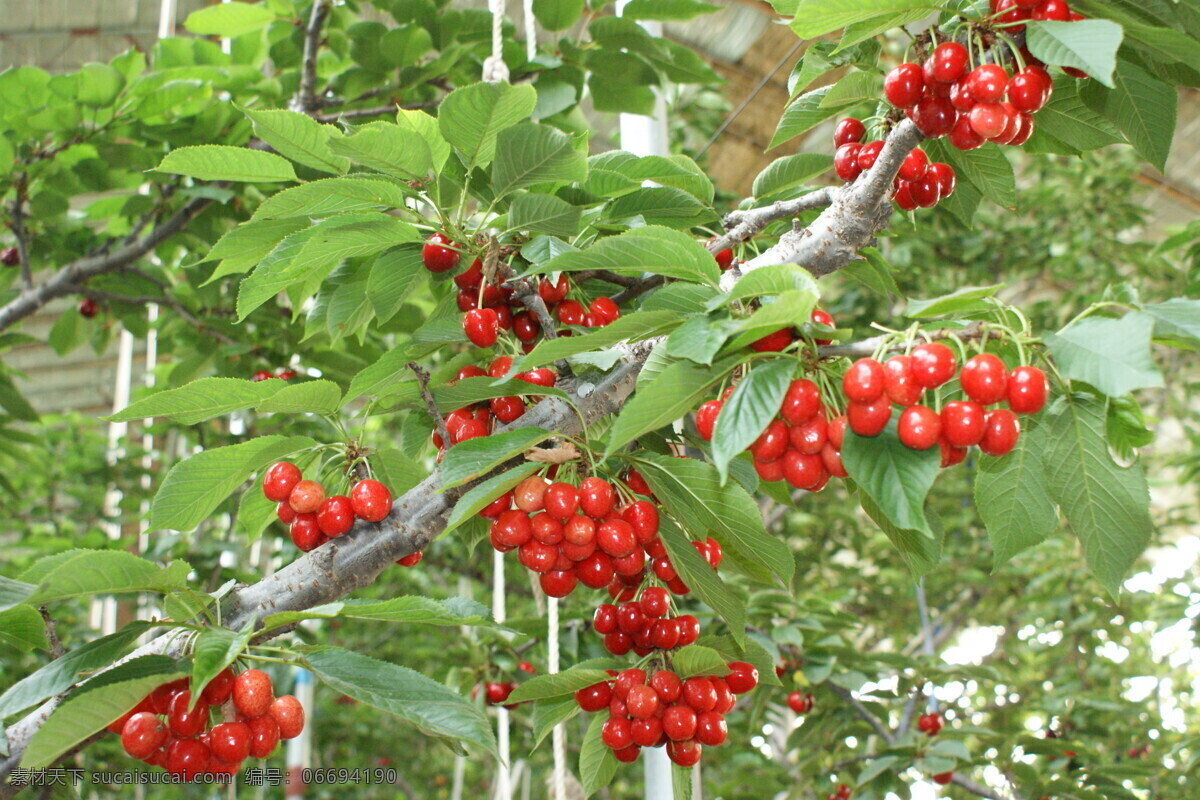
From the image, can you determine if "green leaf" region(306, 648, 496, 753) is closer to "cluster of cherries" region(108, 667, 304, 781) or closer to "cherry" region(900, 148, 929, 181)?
"cluster of cherries" region(108, 667, 304, 781)

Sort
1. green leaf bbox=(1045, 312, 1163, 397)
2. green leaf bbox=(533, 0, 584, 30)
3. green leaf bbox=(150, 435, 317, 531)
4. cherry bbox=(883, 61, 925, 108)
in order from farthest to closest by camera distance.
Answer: green leaf bbox=(533, 0, 584, 30) < green leaf bbox=(150, 435, 317, 531) < cherry bbox=(883, 61, 925, 108) < green leaf bbox=(1045, 312, 1163, 397)

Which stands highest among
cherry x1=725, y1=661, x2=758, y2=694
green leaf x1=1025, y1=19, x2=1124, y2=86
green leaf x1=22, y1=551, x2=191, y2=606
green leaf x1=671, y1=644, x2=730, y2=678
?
green leaf x1=1025, y1=19, x2=1124, y2=86

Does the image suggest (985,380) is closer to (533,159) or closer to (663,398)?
(663,398)

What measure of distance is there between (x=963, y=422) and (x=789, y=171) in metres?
0.53

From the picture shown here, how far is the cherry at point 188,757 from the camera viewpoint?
74cm

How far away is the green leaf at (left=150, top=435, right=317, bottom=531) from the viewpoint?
883 millimetres

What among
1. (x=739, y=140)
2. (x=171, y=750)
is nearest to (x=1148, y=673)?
(x=739, y=140)

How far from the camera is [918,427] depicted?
635mm

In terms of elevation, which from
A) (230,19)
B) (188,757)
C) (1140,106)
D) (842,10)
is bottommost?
(188,757)

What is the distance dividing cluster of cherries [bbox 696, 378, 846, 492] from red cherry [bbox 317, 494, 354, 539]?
0.38 m

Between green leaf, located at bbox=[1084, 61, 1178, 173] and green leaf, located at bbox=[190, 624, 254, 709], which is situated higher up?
green leaf, located at bbox=[1084, 61, 1178, 173]

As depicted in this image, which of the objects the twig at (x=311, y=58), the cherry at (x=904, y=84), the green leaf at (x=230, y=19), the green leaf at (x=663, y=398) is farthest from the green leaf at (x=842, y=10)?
the green leaf at (x=230, y=19)

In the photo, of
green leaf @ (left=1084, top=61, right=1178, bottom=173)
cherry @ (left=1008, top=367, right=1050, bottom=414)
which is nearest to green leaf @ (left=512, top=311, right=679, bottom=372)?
cherry @ (left=1008, top=367, right=1050, bottom=414)

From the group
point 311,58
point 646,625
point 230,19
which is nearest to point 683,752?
point 646,625
